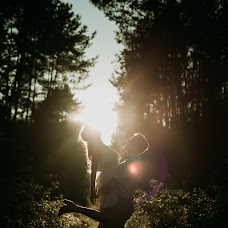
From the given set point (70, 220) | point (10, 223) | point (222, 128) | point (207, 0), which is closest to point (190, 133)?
point (222, 128)

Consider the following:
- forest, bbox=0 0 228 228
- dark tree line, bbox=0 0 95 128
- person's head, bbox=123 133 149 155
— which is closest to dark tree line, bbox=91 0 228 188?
forest, bbox=0 0 228 228

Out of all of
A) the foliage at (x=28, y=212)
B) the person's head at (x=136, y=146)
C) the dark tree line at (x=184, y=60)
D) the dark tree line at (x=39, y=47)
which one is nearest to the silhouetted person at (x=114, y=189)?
the person's head at (x=136, y=146)

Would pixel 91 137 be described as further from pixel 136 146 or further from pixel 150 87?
pixel 150 87

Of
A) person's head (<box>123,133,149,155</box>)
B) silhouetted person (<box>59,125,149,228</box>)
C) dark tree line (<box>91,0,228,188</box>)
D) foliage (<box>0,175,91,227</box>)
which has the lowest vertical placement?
foliage (<box>0,175,91,227</box>)

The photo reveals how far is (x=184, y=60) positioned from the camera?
68.3 ft

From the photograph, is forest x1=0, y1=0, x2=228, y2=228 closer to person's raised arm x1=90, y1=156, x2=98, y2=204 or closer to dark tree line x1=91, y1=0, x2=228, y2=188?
dark tree line x1=91, y1=0, x2=228, y2=188

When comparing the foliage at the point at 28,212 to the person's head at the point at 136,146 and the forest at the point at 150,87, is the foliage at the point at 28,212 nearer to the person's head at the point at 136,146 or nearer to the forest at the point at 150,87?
the forest at the point at 150,87

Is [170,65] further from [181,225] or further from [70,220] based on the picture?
[181,225]

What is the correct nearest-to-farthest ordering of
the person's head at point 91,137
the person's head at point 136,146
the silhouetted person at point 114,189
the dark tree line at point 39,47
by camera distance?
1. the silhouetted person at point 114,189
2. the person's head at point 91,137
3. the person's head at point 136,146
4. the dark tree line at point 39,47

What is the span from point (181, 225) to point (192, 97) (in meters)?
17.8

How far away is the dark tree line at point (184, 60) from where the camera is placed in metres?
15.8

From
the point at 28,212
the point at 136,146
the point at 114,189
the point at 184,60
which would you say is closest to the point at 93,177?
the point at 114,189

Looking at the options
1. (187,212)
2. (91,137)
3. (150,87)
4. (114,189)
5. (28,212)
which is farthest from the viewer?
(150,87)

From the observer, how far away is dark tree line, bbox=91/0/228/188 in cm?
1576
